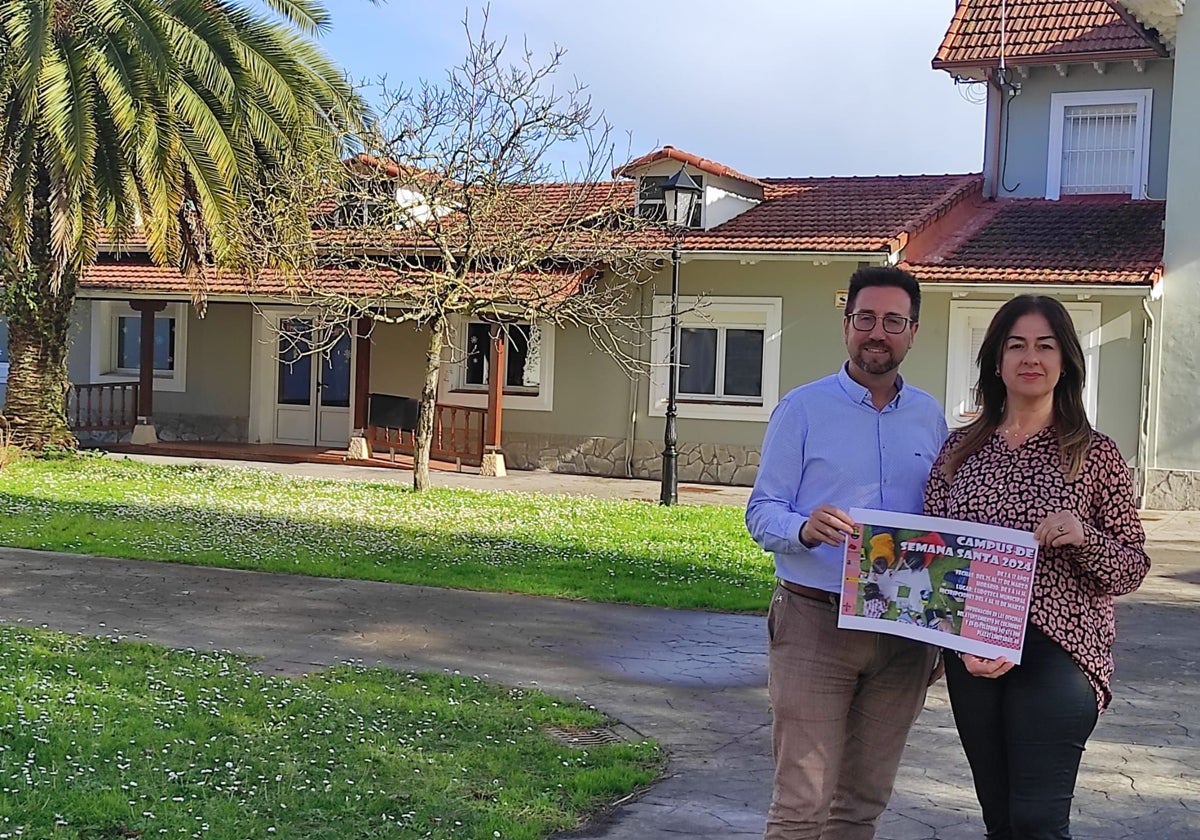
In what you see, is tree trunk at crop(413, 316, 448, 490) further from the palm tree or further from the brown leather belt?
the brown leather belt

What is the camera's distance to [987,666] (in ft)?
11.3

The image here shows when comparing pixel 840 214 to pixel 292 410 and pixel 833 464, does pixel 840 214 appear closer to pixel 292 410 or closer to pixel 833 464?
pixel 292 410

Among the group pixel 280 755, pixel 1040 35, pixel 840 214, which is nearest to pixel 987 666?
pixel 280 755

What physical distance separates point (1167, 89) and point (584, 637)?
15521 millimetres

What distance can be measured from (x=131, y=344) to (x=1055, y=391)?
2382 cm

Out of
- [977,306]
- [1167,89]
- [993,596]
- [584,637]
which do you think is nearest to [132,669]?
[584,637]

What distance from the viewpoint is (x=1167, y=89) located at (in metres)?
20.4

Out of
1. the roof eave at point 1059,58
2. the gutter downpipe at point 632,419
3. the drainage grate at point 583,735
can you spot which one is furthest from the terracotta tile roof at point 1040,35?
the drainage grate at point 583,735

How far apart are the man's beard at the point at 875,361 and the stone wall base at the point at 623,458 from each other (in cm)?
1628

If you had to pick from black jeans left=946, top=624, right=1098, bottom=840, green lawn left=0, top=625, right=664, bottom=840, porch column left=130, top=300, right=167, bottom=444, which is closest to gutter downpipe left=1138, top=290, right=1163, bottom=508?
green lawn left=0, top=625, right=664, bottom=840

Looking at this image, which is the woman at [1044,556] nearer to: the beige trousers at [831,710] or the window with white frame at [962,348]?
the beige trousers at [831,710]

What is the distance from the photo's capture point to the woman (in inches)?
135

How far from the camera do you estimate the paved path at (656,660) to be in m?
5.35

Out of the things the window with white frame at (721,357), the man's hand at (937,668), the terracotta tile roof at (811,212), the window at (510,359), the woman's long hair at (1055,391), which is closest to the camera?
the woman's long hair at (1055,391)
